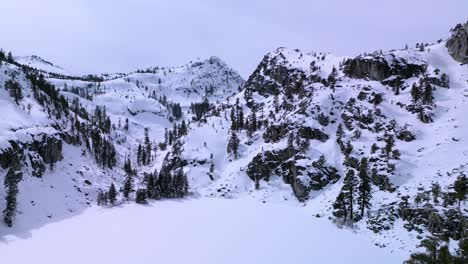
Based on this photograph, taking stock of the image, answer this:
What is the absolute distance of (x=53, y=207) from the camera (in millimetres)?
90062

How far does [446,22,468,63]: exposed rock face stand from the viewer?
121m

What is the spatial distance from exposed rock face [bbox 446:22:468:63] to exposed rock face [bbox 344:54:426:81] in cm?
1289

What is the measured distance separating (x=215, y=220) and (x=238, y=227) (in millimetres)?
8900

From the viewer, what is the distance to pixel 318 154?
102 m

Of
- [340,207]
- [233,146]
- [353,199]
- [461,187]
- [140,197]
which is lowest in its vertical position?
[140,197]

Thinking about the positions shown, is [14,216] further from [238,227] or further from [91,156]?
[91,156]

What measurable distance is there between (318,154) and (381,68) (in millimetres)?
47099

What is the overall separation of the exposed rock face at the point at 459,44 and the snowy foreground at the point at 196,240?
3308 inches

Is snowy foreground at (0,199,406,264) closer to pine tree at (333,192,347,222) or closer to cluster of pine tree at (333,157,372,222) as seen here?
pine tree at (333,192,347,222)

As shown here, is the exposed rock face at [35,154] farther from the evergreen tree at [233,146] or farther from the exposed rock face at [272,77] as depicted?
the exposed rock face at [272,77]


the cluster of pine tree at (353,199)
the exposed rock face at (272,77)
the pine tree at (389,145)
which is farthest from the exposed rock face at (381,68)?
the cluster of pine tree at (353,199)

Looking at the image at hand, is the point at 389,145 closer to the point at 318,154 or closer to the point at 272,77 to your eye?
the point at 318,154

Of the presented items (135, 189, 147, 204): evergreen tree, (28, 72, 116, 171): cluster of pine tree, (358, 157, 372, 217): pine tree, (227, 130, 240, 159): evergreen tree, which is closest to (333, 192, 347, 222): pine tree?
(358, 157, 372, 217): pine tree

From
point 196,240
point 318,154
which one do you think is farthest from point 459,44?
point 196,240
